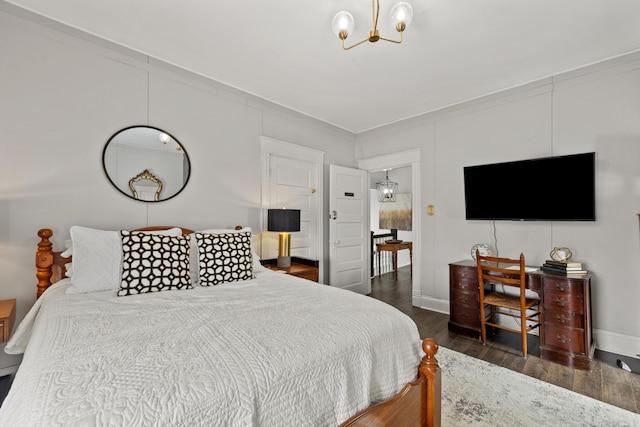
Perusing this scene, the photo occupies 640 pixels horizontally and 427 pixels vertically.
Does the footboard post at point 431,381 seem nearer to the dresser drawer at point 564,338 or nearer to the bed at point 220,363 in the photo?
the bed at point 220,363

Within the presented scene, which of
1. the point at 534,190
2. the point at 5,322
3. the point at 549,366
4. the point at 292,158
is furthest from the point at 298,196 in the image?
the point at 549,366

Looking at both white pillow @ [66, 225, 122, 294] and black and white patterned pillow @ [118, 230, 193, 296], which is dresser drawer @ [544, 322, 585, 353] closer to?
black and white patterned pillow @ [118, 230, 193, 296]

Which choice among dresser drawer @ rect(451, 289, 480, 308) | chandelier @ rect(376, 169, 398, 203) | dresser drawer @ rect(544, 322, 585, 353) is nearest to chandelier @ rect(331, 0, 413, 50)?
dresser drawer @ rect(451, 289, 480, 308)

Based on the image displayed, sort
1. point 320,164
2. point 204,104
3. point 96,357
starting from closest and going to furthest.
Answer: point 96,357 → point 204,104 → point 320,164

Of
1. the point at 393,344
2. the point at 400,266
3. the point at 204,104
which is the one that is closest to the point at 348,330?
the point at 393,344

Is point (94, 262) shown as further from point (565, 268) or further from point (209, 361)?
A: point (565, 268)

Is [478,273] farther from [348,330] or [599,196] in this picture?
[348,330]

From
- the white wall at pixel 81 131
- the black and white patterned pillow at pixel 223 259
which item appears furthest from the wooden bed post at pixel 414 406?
the white wall at pixel 81 131

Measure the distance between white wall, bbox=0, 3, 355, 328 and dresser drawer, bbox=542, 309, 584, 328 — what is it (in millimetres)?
3265

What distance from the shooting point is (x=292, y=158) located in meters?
3.92

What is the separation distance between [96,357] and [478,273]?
3058mm

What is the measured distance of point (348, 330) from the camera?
126 centimetres

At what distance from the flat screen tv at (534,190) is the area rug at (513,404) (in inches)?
64.1

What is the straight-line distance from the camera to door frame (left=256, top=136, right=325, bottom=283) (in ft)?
11.7
